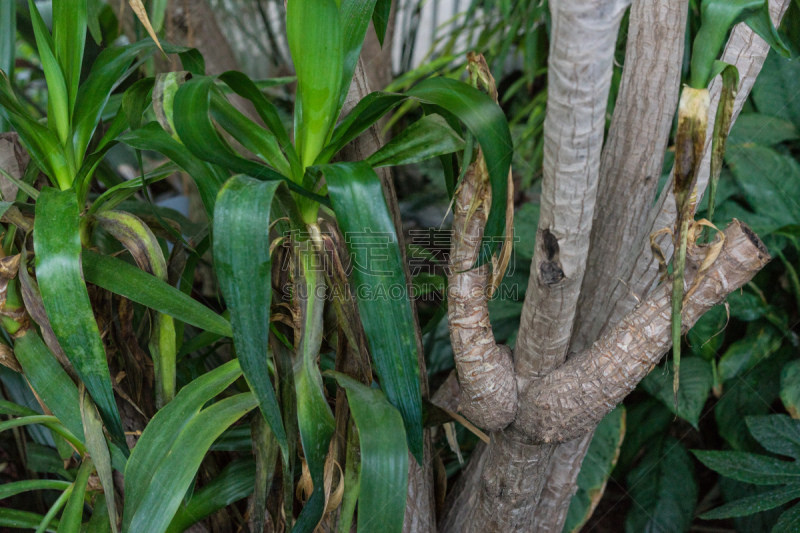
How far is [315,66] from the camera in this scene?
50 centimetres

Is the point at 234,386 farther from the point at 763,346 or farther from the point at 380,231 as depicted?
the point at 763,346

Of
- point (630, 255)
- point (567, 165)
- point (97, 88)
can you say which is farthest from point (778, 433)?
point (97, 88)

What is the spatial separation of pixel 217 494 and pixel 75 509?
152 mm

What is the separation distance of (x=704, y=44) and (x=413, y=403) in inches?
14.7

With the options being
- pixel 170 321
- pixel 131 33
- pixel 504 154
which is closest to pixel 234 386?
pixel 170 321

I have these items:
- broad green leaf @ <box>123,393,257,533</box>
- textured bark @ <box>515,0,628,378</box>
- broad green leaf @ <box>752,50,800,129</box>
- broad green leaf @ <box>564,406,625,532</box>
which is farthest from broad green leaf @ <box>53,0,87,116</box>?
broad green leaf @ <box>752,50,800,129</box>

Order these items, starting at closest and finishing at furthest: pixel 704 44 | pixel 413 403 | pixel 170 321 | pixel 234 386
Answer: pixel 704 44, pixel 413 403, pixel 170 321, pixel 234 386

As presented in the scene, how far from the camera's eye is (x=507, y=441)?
2.04ft

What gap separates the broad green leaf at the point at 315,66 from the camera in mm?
484

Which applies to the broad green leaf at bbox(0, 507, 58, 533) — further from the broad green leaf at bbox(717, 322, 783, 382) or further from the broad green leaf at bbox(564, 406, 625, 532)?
the broad green leaf at bbox(717, 322, 783, 382)

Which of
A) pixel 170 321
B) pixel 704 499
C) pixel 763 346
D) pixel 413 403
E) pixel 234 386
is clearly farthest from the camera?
pixel 704 499

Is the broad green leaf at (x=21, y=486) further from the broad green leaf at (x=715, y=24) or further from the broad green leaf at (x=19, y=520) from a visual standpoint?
the broad green leaf at (x=715, y=24)

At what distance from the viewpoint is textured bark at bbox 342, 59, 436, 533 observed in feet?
2.10

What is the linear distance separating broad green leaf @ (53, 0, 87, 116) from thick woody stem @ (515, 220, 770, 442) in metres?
0.60
